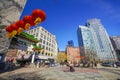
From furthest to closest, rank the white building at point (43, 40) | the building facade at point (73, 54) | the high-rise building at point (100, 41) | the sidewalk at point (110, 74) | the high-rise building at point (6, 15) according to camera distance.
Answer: the high-rise building at point (100, 41) → the building facade at point (73, 54) → the white building at point (43, 40) → the high-rise building at point (6, 15) → the sidewalk at point (110, 74)

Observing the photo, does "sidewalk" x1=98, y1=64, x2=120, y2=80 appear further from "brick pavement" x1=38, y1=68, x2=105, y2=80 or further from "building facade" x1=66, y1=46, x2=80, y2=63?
"building facade" x1=66, y1=46, x2=80, y2=63

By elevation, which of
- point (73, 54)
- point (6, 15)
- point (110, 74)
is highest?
point (6, 15)

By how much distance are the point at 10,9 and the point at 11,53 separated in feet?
80.4

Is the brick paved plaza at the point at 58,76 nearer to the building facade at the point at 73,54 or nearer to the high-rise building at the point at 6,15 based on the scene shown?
the high-rise building at the point at 6,15

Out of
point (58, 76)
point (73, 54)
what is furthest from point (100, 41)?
point (58, 76)

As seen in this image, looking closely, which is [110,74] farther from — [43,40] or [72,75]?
[43,40]

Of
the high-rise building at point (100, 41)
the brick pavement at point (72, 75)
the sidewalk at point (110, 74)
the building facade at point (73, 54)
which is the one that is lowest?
the sidewalk at point (110, 74)

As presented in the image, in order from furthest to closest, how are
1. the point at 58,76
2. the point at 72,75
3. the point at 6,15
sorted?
the point at 6,15
the point at 72,75
the point at 58,76

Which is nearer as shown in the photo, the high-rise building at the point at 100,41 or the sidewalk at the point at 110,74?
the sidewalk at the point at 110,74

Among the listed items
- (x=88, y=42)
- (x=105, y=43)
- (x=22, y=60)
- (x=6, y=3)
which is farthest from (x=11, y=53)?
(x=105, y=43)

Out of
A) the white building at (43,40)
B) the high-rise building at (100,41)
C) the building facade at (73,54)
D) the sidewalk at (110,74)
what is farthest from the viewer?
the high-rise building at (100,41)

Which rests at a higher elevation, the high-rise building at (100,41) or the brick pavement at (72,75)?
the high-rise building at (100,41)

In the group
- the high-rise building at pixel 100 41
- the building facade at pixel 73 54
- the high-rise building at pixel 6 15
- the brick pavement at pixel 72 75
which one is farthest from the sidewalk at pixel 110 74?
the high-rise building at pixel 100 41

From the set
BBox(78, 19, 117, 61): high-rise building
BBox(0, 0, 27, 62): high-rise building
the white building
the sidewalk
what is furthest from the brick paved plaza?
BBox(78, 19, 117, 61): high-rise building
